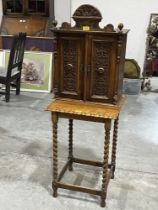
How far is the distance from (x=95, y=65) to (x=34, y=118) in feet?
7.19

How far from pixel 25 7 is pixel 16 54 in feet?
4.82

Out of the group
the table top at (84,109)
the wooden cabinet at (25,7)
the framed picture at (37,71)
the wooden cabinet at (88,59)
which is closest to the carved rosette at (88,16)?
the wooden cabinet at (88,59)

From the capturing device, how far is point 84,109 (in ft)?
7.00

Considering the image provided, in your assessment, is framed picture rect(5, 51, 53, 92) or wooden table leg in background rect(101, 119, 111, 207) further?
framed picture rect(5, 51, 53, 92)

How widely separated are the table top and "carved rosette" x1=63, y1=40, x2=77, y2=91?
0.40 ft

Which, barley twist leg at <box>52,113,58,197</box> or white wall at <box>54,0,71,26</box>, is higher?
white wall at <box>54,0,71,26</box>

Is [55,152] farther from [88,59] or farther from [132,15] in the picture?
[132,15]

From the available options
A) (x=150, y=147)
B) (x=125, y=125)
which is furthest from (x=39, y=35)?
(x=150, y=147)

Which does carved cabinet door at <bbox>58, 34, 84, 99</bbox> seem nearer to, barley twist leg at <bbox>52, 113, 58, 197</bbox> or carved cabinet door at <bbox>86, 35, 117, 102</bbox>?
carved cabinet door at <bbox>86, 35, 117, 102</bbox>

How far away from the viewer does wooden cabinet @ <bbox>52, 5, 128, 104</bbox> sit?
6.70 feet

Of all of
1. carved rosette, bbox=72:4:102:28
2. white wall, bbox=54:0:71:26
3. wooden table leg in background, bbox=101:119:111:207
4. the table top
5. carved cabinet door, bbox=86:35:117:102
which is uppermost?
white wall, bbox=54:0:71:26

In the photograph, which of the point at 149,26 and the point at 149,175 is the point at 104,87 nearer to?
the point at 149,175

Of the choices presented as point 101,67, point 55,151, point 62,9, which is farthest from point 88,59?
point 62,9

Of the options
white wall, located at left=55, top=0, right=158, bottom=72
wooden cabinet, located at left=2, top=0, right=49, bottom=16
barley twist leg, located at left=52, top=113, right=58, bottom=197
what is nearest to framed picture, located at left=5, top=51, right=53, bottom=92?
wooden cabinet, located at left=2, top=0, right=49, bottom=16
